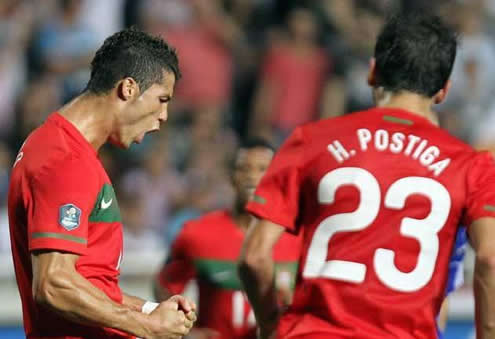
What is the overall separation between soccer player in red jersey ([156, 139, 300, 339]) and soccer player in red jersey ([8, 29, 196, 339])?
243 cm

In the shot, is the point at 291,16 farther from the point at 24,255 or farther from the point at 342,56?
the point at 24,255

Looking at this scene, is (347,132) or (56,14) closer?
(347,132)

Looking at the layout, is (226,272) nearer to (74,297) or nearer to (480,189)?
(480,189)

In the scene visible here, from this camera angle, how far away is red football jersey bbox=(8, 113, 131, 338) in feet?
13.1

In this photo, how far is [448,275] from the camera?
4.48 m

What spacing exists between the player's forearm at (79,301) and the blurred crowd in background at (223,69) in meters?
6.28

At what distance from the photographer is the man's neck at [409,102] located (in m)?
4.59

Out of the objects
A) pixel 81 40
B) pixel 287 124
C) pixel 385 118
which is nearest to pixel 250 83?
pixel 287 124

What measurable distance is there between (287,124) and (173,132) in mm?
1037

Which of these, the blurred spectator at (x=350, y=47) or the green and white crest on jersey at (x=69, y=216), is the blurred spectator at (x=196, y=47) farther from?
the green and white crest on jersey at (x=69, y=216)

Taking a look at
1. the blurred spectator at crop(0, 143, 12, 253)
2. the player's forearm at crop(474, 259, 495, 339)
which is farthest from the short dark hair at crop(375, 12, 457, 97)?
the blurred spectator at crop(0, 143, 12, 253)

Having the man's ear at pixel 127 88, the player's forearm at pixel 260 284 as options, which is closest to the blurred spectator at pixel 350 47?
the player's forearm at pixel 260 284

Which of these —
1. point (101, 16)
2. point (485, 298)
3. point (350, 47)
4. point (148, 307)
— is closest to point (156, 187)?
point (101, 16)

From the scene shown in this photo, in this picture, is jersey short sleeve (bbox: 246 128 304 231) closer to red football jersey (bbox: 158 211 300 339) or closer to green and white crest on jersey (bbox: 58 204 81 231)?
green and white crest on jersey (bbox: 58 204 81 231)
